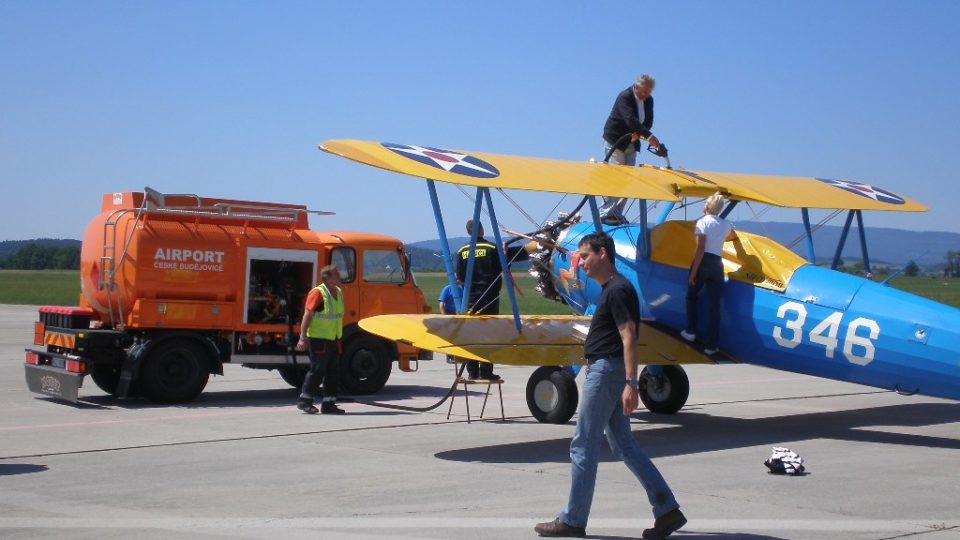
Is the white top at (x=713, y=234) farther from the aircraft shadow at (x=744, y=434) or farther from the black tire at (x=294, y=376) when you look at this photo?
the black tire at (x=294, y=376)

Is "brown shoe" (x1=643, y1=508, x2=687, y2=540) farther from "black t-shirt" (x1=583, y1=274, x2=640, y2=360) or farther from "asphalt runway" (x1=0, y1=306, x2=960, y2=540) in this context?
"black t-shirt" (x1=583, y1=274, x2=640, y2=360)

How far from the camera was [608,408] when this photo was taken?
6.85m

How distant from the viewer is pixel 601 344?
22.7ft

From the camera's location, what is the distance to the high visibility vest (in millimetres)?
13523

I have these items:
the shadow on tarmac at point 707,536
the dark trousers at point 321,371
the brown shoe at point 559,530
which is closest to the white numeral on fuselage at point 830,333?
the shadow on tarmac at point 707,536

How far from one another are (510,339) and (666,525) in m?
4.69

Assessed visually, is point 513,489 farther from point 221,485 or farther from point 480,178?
point 480,178

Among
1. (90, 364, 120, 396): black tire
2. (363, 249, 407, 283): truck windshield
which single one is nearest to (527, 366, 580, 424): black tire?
(363, 249, 407, 283): truck windshield

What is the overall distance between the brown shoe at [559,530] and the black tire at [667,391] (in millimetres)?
7248

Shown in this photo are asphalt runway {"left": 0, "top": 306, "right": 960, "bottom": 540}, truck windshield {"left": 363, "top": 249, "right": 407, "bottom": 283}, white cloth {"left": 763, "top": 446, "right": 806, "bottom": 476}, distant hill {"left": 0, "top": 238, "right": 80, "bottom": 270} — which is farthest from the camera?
distant hill {"left": 0, "top": 238, "right": 80, "bottom": 270}

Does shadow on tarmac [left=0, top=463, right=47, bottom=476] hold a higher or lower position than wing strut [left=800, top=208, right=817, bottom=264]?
lower

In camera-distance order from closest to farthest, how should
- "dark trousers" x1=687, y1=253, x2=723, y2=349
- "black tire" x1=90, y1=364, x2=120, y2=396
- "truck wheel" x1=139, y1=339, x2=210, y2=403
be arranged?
"dark trousers" x1=687, y1=253, x2=723, y2=349 < "truck wheel" x1=139, y1=339, x2=210, y2=403 < "black tire" x1=90, y1=364, x2=120, y2=396

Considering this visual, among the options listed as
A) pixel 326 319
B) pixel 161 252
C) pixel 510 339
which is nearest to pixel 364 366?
pixel 326 319

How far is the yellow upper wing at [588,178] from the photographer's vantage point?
10781 mm
